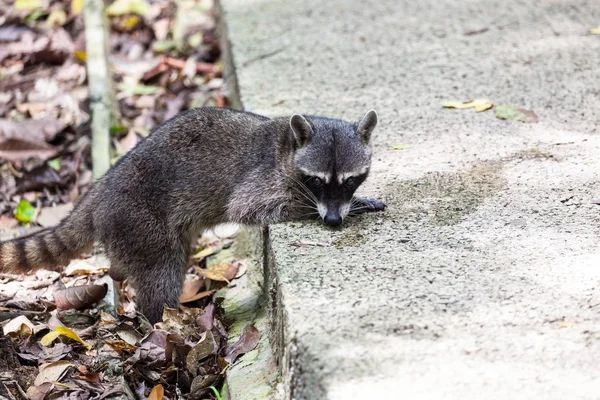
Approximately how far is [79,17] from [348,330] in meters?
5.80

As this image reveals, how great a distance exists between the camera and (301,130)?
4109 millimetres

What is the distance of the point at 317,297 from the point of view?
125 inches

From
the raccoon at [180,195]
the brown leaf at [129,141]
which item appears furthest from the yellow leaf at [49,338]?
the brown leaf at [129,141]

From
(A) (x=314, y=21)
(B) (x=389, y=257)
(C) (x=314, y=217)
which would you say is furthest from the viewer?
(A) (x=314, y=21)

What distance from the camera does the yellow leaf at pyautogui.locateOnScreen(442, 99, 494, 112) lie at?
5086mm

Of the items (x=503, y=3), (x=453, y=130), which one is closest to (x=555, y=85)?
(x=453, y=130)

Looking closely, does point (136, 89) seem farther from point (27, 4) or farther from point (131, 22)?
point (27, 4)

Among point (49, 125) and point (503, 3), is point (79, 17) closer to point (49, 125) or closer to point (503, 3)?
point (49, 125)

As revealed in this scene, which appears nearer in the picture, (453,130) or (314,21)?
(453,130)

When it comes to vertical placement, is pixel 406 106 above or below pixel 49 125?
above

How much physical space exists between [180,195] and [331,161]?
86 cm

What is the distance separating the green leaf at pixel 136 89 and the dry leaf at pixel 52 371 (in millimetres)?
3764

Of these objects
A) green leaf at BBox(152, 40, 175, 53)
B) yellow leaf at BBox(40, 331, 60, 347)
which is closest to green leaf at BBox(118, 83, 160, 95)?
green leaf at BBox(152, 40, 175, 53)

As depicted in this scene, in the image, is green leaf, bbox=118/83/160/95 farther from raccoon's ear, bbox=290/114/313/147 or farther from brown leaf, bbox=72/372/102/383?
brown leaf, bbox=72/372/102/383
